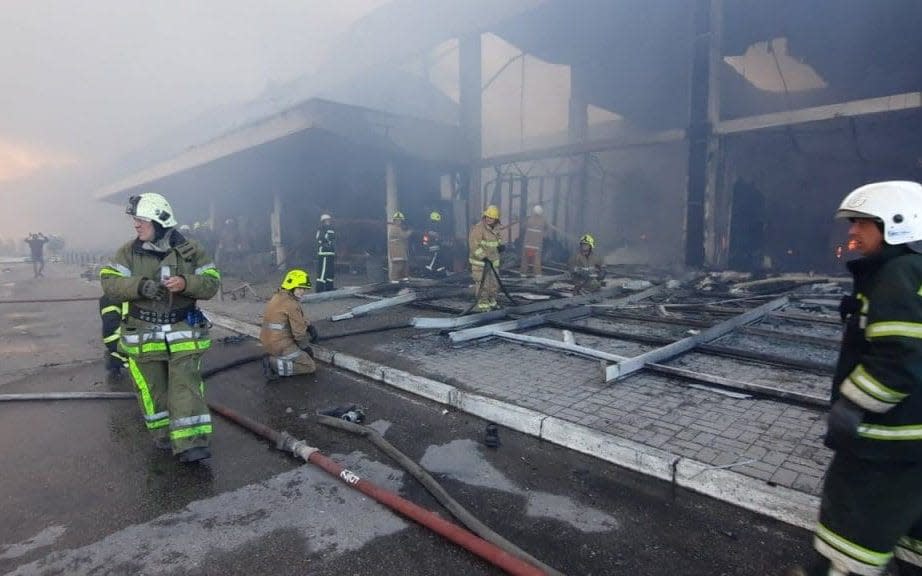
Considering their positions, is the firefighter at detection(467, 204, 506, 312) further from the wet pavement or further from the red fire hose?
the red fire hose

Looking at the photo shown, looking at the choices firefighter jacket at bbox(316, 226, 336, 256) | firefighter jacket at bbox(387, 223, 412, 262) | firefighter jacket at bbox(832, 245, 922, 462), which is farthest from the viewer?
firefighter jacket at bbox(387, 223, 412, 262)

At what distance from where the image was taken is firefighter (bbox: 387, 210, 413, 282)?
11.9m

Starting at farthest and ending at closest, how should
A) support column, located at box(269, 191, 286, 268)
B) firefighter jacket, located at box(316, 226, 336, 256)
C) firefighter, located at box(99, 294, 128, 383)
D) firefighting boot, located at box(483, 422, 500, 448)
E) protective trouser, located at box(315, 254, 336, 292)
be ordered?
support column, located at box(269, 191, 286, 268) → protective trouser, located at box(315, 254, 336, 292) → firefighter jacket, located at box(316, 226, 336, 256) → firefighter, located at box(99, 294, 128, 383) → firefighting boot, located at box(483, 422, 500, 448)

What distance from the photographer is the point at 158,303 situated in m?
3.44

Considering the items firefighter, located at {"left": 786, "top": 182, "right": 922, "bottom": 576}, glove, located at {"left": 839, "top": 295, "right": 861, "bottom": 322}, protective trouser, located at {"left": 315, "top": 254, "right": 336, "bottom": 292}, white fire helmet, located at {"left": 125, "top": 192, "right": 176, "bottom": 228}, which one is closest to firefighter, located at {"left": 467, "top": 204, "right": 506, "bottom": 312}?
protective trouser, located at {"left": 315, "top": 254, "right": 336, "bottom": 292}

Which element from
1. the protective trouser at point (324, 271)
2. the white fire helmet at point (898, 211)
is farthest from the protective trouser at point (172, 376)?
the protective trouser at point (324, 271)

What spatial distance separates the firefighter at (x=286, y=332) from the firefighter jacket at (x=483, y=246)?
3364 mm

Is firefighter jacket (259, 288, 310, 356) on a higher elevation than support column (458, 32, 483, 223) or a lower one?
lower

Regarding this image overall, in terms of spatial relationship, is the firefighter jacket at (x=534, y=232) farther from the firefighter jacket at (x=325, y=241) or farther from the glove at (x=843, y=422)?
the glove at (x=843, y=422)

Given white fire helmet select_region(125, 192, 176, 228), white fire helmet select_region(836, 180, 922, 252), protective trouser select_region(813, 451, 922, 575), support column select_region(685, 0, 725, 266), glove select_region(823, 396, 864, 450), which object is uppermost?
support column select_region(685, 0, 725, 266)

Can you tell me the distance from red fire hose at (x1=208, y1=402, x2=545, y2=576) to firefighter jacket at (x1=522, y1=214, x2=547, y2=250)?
31.1 ft

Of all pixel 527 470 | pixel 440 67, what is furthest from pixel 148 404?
pixel 440 67

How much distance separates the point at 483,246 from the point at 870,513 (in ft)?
21.4

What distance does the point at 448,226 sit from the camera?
60.1ft
